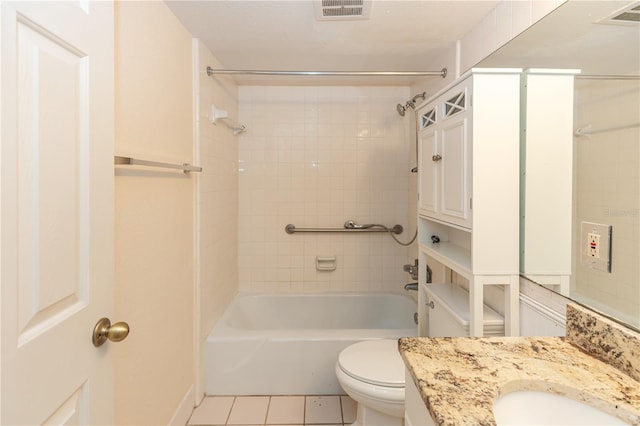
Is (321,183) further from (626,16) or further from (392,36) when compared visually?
(626,16)

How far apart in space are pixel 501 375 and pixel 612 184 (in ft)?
2.13

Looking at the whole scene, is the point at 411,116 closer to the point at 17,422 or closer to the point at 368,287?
the point at 368,287

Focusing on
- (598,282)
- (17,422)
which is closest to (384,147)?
(598,282)

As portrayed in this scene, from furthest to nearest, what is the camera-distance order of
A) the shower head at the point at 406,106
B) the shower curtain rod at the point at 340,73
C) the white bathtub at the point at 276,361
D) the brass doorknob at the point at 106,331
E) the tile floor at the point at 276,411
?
the shower head at the point at 406,106
the white bathtub at the point at 276,361
the shower curtain rod at the point at 340,73
the tile floor at the point at 276,411
the brass doorknob at the point at 106,331

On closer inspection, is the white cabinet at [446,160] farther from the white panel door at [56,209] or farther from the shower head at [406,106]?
the white panel door at [56,209]

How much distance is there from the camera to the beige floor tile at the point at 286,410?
176 centimetres

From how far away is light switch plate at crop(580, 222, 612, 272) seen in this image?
0.94m

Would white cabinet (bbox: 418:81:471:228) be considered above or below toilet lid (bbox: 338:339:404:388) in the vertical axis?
above

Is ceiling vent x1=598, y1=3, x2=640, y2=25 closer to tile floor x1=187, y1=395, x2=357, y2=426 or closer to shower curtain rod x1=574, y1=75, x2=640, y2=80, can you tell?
shower curtain rod x1=574, y1=75, x2=640, y2=80

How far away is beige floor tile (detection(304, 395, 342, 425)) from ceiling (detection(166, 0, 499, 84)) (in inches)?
81.8

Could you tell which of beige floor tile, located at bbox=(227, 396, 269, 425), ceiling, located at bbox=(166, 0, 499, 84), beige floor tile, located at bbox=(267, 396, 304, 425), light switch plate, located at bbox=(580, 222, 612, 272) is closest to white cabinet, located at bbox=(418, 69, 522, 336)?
light switch plate, located at bbox=(580, 222, 612, 272)

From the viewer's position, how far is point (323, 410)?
1.84 metres

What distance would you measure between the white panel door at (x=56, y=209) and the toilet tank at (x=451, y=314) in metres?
1.29

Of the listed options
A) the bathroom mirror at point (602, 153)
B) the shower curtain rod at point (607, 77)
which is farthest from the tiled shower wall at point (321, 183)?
the shower curtain rod at point (607, 77)
